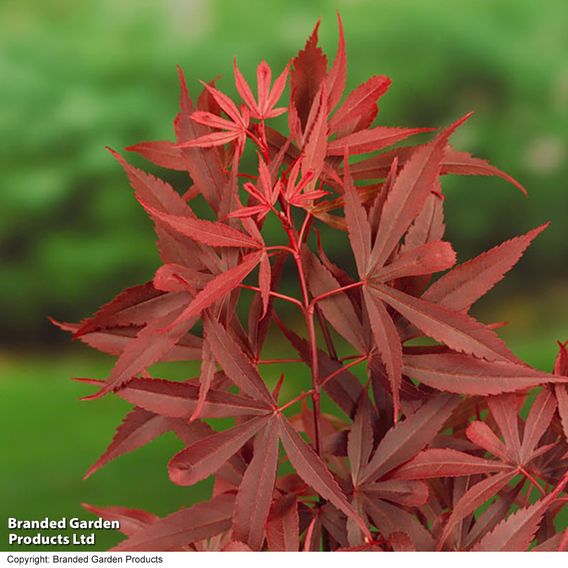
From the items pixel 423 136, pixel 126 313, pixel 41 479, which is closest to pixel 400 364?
pixel 126 313

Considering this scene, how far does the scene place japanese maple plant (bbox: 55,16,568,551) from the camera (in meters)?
0.57

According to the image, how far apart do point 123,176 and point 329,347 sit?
2.41ft

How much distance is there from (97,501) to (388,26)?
86cm

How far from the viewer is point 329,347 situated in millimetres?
673

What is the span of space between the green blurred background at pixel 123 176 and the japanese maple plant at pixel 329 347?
0.60 meters

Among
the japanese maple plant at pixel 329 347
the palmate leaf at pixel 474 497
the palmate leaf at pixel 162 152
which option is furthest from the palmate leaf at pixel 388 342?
the palmate leaf at pixel 162 152

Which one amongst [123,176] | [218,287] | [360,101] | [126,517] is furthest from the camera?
[123,176]

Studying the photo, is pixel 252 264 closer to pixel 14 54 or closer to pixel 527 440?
pixel 527 440

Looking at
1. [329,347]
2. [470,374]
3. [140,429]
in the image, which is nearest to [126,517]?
[140,429]

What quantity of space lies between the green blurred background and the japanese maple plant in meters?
0.60

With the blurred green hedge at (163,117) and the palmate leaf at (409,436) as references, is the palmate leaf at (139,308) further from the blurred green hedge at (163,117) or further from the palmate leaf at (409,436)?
the blurred green hedge at (163,117)

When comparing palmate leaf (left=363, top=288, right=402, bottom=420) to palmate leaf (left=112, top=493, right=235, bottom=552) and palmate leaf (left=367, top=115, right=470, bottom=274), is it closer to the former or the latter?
palmate leaf (left=367, top=115, right=470, bottom=274)

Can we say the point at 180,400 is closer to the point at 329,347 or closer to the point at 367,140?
the point at 329,347

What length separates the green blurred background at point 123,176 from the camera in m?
1.25
